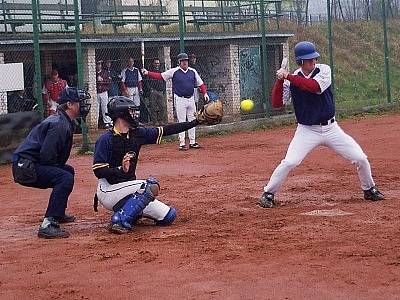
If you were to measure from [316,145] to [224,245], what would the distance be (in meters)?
2.44

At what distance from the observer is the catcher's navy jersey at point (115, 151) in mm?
7711

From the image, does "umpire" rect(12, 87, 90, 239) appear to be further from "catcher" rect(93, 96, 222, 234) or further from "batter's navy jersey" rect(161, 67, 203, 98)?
"batter's navy jersey" rect(161, 67, 203, 98)

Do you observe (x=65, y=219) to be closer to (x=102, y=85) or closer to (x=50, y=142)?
(x=50, y=142)

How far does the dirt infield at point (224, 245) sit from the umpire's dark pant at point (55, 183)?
1.12 feet

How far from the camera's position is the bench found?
23.4 m

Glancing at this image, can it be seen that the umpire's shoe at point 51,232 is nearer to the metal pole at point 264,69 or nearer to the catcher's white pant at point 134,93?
the catcher's white pant at point 134,93

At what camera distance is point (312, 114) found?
8.77m

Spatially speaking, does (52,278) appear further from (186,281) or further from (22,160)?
(22,160)

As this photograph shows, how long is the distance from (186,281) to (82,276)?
0.90 meters

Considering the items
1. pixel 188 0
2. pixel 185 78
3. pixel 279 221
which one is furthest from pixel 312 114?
pixel 188 0

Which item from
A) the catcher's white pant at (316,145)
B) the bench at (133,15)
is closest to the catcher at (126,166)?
the catcher's white pant at (316,145)

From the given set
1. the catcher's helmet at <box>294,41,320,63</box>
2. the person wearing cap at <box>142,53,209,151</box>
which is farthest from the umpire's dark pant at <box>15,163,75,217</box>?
the person wearing cap at <box>142,53,209,151</box>

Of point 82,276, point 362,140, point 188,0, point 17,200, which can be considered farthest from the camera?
point 188,0

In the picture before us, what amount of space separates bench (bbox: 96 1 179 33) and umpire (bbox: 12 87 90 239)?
1517 cm
